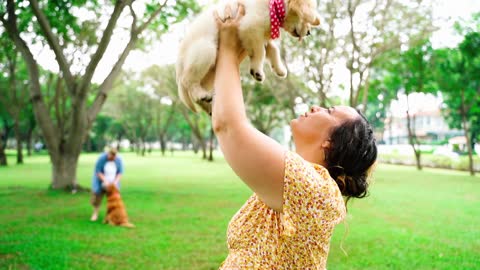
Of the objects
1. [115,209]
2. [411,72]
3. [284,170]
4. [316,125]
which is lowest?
[115,209]

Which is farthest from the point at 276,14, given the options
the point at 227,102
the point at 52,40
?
the point at 52,40

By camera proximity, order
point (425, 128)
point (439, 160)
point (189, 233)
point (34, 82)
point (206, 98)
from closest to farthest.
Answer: point (206, 98) → point (189, 233) → point (34, 82) → point (439, 160) → point (425, 128)

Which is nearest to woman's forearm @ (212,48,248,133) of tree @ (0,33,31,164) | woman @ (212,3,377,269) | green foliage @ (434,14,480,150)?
woman @ (212,3,377,269)

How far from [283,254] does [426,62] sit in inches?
1015

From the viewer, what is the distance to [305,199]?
1.46 m

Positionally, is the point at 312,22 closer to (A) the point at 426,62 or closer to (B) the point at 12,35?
(B) the point at 12,35

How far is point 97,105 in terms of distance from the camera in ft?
42.3

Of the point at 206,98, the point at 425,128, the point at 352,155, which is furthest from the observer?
the point at 425,128

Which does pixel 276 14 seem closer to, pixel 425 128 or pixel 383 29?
pixel 383 29

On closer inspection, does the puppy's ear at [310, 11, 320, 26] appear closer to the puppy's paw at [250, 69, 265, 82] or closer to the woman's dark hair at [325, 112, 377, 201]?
the puppy's paw at [250, 69, 265, 82]

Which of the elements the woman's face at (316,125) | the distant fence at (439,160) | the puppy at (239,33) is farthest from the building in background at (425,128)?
the puppy at (239,33)

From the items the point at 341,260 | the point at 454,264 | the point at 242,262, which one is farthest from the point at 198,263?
the point at 242,262

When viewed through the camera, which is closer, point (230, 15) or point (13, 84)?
point (230, 15)

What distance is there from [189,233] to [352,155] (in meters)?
7.00
